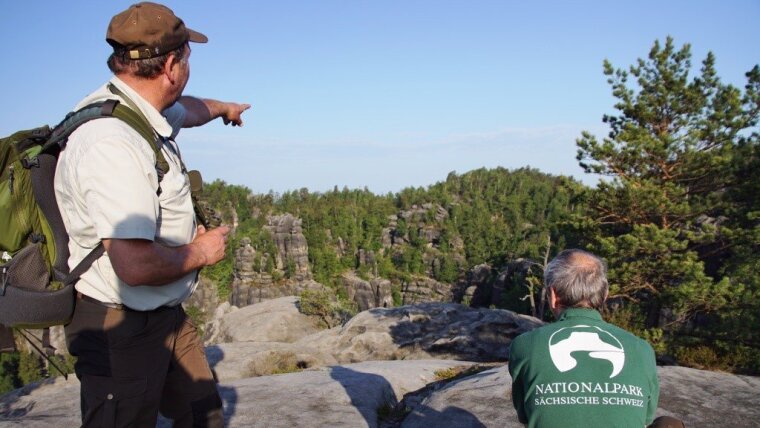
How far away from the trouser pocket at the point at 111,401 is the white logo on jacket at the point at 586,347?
2128mm

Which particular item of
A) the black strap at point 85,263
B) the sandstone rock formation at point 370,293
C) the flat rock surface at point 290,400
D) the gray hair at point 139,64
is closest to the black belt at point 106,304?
the black strap at point 85,263

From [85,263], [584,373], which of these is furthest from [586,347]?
[85,263]

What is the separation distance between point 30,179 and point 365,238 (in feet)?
304

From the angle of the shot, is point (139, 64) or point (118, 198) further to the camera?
point (139, 64)

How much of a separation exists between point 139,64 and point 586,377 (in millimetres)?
2736

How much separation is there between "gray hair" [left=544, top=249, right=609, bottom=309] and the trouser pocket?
7.68ft

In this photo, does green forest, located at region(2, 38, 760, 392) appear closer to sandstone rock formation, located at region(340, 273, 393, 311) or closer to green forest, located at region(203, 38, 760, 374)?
green forest, located at region(203, 38, 760, 374)

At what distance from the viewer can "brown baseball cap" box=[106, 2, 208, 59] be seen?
244 centimetres

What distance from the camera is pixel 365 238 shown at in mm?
95000

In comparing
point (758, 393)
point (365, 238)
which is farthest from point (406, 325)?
point (365, 238)

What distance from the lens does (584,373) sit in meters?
2.59

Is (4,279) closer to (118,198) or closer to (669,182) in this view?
(118,198)

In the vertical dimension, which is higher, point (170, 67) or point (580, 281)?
point (170, 67)

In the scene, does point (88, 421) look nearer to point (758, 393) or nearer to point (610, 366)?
point (610, 366)
